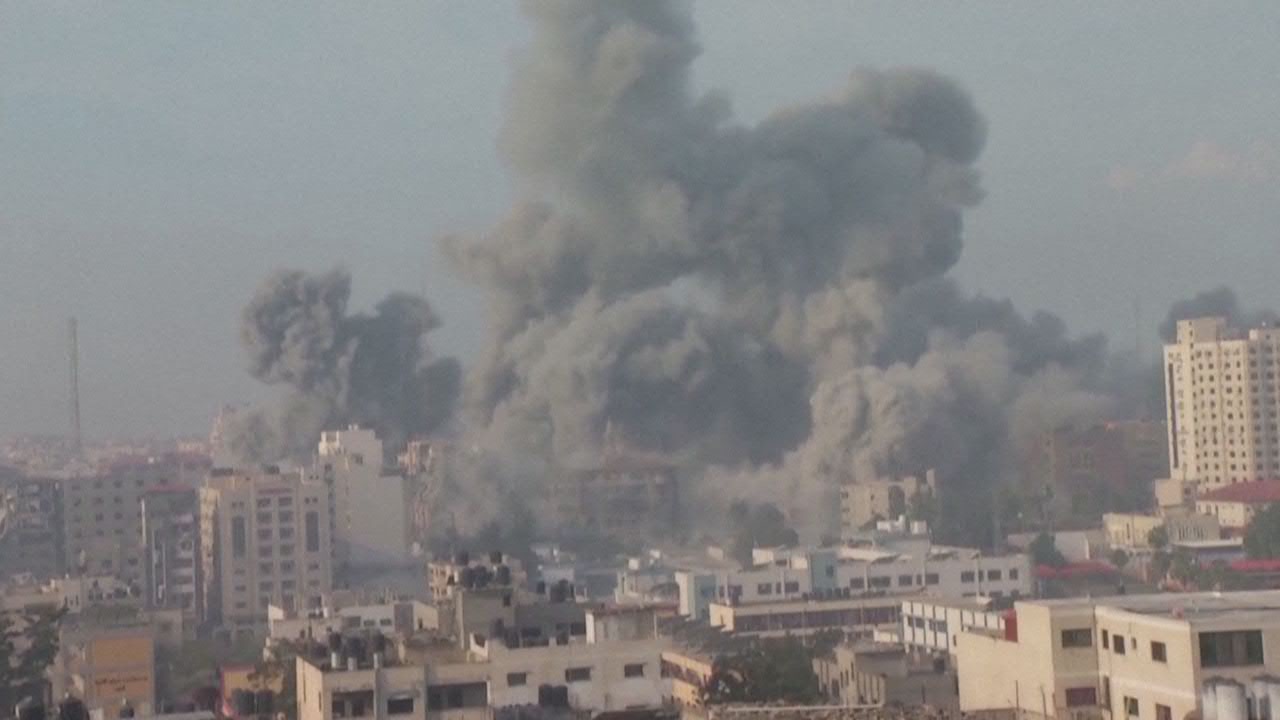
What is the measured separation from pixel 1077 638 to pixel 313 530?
37.2 meters

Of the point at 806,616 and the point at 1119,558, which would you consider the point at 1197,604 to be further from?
the point at 1119,558

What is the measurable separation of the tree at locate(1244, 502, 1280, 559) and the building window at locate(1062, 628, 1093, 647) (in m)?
32.0

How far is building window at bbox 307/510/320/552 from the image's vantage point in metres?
49.9

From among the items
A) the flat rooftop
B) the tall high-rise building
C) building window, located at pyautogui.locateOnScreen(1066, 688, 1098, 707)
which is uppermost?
the tall high-rise building

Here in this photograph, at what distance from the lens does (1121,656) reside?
1341cm

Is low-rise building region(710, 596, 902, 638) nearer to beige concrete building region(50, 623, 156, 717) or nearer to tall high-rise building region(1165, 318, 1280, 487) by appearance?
beige concrete building region(50, 623, 156, 717)

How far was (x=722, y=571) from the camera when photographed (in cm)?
4175

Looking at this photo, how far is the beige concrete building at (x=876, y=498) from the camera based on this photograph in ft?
177

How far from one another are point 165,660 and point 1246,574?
15731mm

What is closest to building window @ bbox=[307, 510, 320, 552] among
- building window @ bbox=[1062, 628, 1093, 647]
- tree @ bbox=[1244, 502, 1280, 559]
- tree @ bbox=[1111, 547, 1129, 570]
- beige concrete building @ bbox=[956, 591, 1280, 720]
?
tree @ bbox=[1111, 547, 1129, 570]

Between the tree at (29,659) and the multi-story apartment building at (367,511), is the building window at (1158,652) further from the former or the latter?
the multi-story apartment building at (367,511)

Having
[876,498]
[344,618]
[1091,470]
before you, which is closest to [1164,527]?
[876,498]

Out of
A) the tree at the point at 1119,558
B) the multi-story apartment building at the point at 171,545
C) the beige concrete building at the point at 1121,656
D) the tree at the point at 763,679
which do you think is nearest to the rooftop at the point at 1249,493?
the tree at the point at 1119,558

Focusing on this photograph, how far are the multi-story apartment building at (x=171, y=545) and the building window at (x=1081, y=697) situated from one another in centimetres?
3839
